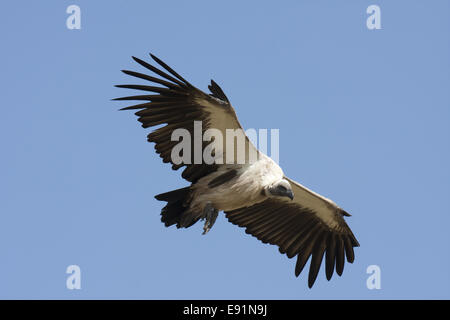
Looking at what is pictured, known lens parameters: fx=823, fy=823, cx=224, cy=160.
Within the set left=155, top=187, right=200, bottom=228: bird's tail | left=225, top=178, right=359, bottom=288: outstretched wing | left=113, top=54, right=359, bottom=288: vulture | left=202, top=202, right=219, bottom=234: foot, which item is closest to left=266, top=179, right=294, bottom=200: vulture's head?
left=113, top=54, right=359, bottom=288: vulture

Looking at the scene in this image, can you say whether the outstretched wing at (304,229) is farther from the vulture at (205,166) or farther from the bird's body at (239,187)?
the bird's body at (239,187)

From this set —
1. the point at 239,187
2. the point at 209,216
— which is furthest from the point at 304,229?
the point at 209,216

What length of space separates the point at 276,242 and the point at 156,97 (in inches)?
128

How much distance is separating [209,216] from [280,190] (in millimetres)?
1041

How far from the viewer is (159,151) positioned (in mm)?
11336

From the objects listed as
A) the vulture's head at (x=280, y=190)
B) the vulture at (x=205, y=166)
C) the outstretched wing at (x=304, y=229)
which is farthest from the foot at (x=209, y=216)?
the outstretched wing at (x=304, y=229)

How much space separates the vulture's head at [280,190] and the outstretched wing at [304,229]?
4.06ft

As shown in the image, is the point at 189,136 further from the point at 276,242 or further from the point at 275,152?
the point at 276,242

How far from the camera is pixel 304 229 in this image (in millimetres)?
12906

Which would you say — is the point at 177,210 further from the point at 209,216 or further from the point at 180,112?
the point at 180,112

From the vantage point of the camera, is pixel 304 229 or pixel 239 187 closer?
pixel 239 187

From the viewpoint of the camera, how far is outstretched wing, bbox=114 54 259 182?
35.7 ft

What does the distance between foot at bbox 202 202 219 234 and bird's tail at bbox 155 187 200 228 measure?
148 millimetres

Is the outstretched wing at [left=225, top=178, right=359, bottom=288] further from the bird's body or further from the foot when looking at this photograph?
the foot
